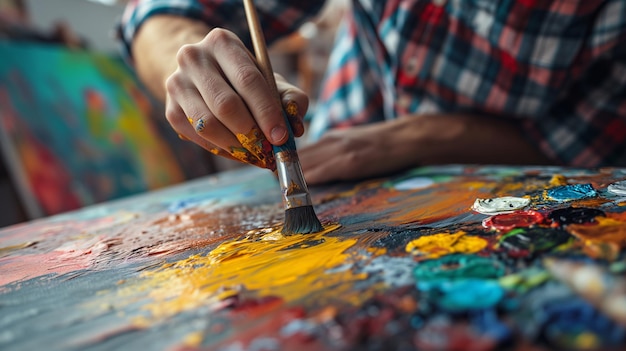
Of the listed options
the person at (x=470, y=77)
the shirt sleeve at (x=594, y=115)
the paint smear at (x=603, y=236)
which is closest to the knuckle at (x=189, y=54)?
the person at (x=470, y=77)

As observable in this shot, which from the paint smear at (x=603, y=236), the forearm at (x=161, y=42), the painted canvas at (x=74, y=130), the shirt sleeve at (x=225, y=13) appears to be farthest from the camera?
the painted canvas at (x=74, y=130)

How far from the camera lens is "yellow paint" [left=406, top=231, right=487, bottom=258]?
16.1 inches

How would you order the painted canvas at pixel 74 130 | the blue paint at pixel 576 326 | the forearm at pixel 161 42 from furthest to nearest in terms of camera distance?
the painted canvas at pixel 74 130 → the forearm at pixel 161 42 → the blue paint at pixel 576 326

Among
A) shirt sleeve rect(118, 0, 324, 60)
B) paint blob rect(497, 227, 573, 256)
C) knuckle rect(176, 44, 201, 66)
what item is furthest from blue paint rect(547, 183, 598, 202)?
shirt sleeve rect(118, 0, 324, 60)

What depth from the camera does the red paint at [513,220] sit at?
17.8 inches

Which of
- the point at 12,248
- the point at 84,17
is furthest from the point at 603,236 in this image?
the point at 84,17

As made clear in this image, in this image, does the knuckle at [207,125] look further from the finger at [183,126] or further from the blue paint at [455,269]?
the blue paint at [455,269]

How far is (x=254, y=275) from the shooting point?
1.41 ft

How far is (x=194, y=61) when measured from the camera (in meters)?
0.63

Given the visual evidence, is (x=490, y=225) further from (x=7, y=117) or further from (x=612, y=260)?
(x=7, y=117)

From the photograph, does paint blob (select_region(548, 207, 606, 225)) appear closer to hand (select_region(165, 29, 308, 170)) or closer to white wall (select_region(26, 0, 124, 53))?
hand (select_region(165, 29, 308, 170))

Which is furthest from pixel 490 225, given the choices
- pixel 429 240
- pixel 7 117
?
pixel 7 117

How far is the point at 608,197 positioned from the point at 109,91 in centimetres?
197

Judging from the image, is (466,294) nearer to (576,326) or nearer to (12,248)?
(576,326)
